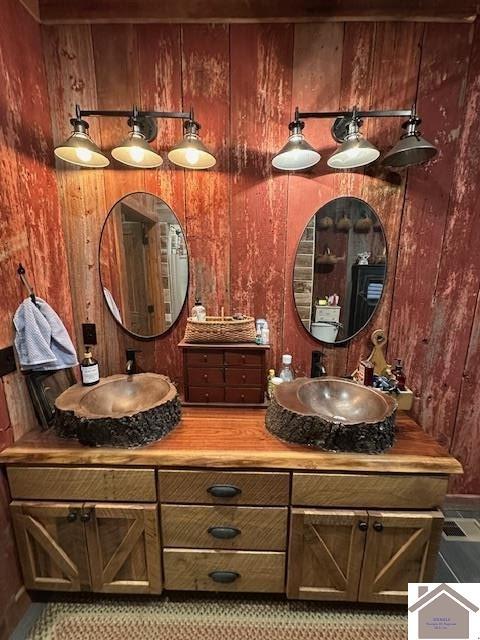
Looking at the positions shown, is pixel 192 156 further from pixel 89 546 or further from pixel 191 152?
pixel 89 546

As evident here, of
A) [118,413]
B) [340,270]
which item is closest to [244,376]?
[118,413]

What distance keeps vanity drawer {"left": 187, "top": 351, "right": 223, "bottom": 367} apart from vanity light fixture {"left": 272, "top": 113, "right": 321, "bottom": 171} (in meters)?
0.91

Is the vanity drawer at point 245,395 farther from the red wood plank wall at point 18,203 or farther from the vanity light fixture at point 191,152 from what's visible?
the vanity light fixture at point 191,152

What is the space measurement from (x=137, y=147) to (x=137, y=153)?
3.1 inches

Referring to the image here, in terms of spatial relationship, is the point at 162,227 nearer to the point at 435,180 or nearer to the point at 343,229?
the point at 343,229

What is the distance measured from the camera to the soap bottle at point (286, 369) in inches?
55.8

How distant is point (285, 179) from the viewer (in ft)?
4.55

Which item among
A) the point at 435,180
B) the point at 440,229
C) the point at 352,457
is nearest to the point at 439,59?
the point at 435,180

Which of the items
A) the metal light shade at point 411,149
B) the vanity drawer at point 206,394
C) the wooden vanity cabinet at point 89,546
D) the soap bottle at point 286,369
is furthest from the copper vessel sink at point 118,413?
the metal light shade at point 411,149

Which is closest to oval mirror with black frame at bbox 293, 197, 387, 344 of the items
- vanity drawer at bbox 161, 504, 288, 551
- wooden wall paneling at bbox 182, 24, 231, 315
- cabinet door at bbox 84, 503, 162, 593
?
wooden wall paneling at bbox 182, 24, 231, 315

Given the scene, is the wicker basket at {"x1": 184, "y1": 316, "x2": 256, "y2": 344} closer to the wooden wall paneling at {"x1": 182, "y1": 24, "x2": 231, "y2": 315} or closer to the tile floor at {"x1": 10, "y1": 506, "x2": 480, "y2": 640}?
the wooden wall paneling at {"x1": 182, "y1": 24, "x2": 231, "y2": 315}

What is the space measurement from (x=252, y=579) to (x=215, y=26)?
2.38 meters

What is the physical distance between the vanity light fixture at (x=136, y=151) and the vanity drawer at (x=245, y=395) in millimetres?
1107

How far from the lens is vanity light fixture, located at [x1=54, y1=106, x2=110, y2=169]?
3.69 feet
